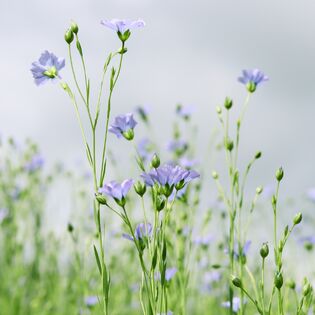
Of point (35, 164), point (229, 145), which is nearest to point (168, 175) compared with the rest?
point (229, 145)

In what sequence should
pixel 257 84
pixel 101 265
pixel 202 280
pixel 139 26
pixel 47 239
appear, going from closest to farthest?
pixel 101 265 < pixel 139 26 < pixel 257 84 < pixel 202 280 < pixel 47 239

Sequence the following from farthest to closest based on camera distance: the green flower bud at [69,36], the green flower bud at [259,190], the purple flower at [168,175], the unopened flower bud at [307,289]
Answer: the green flower bud at [259,190], the green flower bud at [69,36], the unopened flower bud at [307,289], the purple flower at [168,175]

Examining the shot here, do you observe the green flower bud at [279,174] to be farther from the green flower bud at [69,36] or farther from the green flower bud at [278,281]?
the green flower bud at [69,36]

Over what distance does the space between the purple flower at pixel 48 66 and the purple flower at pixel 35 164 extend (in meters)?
3.02

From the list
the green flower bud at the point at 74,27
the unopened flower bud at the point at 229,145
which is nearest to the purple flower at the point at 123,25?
the green flower bud at the point at 74,27

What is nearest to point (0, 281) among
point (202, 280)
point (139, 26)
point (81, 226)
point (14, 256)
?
point (14, 256)

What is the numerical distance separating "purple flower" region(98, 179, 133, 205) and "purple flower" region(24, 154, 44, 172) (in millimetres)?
3324

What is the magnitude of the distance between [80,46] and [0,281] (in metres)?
3.11

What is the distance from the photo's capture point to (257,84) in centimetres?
203

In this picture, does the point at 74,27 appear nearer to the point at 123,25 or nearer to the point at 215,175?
the point at 123,25

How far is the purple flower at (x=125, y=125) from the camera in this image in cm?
159

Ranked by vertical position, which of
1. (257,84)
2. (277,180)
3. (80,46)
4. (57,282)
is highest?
(57,282)

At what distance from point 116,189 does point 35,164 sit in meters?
3.44

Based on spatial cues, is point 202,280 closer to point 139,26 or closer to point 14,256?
point 14,256
